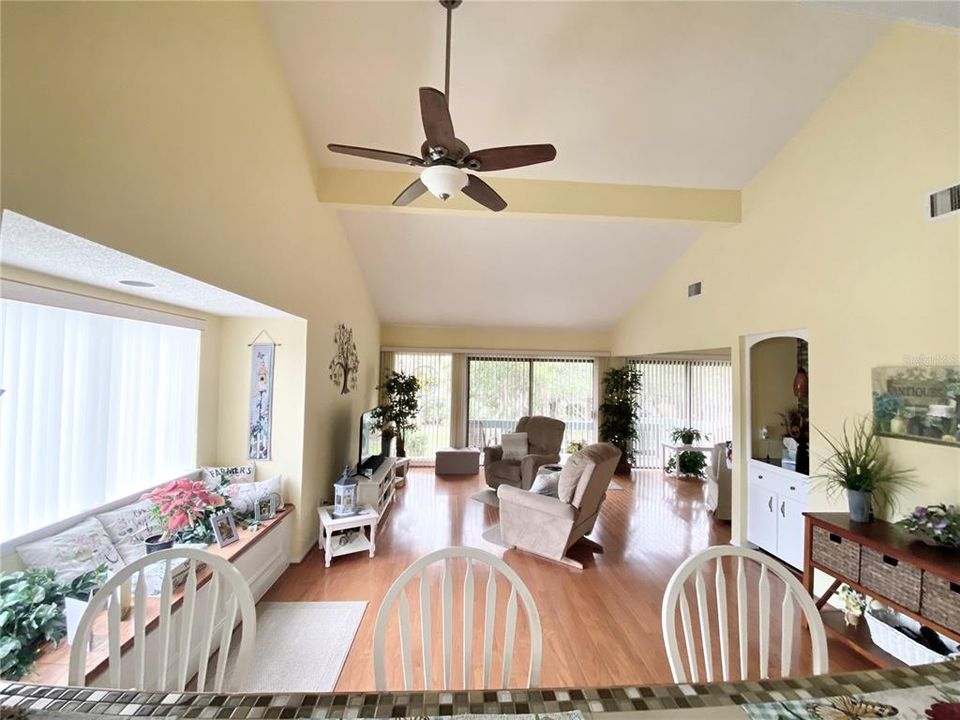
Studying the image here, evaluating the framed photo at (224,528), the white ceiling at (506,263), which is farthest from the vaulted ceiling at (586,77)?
the framed photo at (224,528)

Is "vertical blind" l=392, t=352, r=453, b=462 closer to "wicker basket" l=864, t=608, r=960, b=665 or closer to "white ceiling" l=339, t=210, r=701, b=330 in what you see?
"white ceiling" l=339, t=210, r=701, b=330

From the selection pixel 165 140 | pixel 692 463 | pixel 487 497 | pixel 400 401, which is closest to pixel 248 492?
pixel 165 140

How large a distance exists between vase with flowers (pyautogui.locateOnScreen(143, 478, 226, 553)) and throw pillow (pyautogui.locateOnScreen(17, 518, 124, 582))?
0.57 ft

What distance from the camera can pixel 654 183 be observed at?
3.36m

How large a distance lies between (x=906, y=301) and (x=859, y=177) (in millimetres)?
885

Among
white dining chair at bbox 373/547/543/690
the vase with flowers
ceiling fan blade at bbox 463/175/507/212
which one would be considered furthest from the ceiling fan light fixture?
the vase with flowers

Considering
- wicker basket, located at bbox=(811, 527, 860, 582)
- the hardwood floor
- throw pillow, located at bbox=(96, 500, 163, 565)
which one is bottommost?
the hardwood floor

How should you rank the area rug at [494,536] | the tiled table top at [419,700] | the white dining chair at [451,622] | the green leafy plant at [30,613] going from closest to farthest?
the tiled table top at [419,700] < the white dining chair at [451,622] < the green leafy plant at [30,613] < the area rug at [494,536]

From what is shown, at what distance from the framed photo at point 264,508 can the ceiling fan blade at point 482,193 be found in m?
2.52

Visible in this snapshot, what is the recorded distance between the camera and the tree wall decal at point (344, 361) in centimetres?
389

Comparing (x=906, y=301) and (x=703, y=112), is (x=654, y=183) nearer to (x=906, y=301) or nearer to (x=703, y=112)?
(x=703, y=112)

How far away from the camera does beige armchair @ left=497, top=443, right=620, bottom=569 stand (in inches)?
124

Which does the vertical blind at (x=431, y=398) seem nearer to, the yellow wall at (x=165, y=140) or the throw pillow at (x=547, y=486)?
the throw pillow at (x=547, y=486)

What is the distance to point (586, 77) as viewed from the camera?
2.47 m
